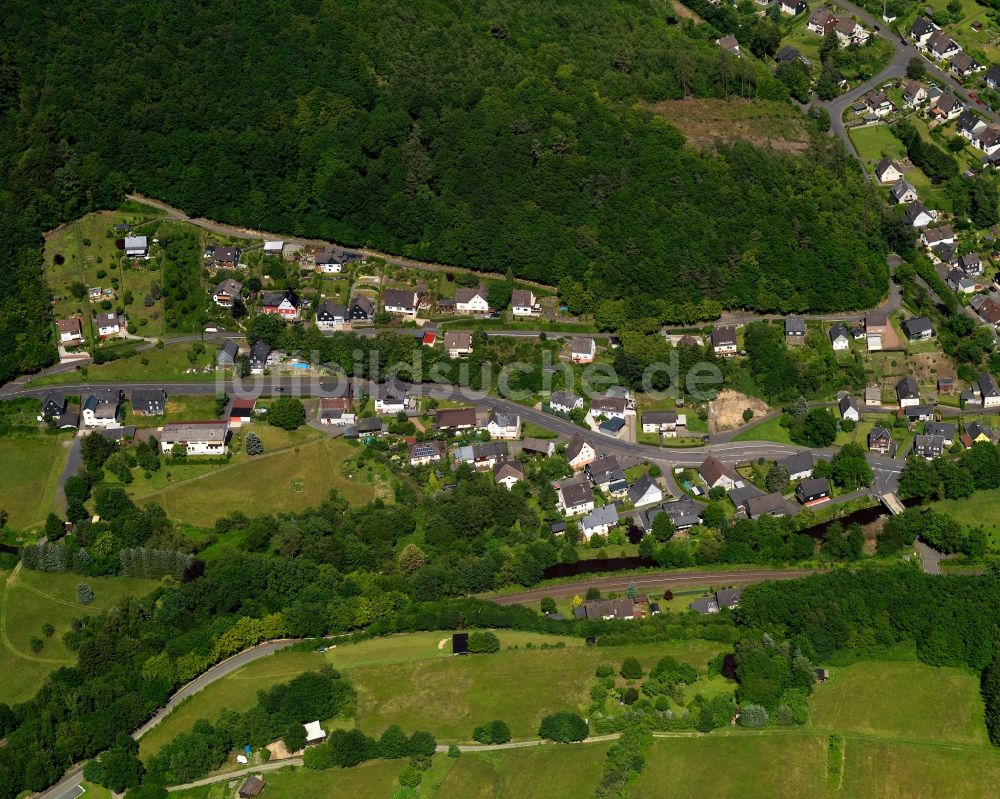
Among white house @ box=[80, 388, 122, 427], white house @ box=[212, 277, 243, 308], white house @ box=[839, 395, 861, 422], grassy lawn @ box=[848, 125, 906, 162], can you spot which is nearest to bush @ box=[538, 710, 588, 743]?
white house @ box=[839, 395, 861, 422]

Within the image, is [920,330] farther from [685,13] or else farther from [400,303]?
[685,13]

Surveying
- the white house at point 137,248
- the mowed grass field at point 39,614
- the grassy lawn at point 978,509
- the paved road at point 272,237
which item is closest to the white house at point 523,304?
the paved road at point 272,237

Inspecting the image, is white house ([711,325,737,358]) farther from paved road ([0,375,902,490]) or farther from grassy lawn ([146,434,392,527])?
grassy lawn ([146,434,392,527])

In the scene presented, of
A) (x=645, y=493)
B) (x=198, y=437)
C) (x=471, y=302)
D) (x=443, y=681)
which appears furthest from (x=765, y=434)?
(x=198, y=437)

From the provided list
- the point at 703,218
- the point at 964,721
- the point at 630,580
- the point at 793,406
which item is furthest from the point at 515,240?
the point at 964,721

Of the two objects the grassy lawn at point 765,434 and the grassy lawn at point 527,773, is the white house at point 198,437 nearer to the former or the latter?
the grassy lawn at point 527,773

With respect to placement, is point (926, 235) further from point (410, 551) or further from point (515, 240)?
point (410, 551)
